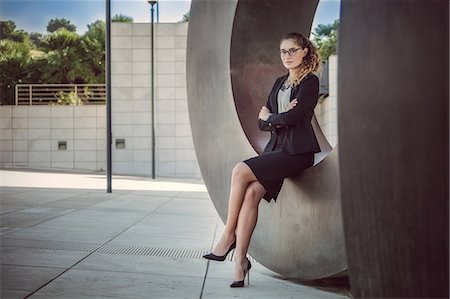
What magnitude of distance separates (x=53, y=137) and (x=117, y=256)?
1912 centimetres

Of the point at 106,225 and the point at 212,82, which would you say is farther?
the point at 106,225

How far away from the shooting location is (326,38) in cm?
3450

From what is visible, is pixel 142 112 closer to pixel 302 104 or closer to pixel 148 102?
pixel 148 102

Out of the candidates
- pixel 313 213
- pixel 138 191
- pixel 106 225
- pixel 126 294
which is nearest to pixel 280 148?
pixel 313 213

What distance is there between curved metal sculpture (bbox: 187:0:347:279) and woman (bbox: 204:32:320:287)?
0.19 meters

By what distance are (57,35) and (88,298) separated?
3647 centimetres

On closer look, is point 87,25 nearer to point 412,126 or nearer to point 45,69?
point 45,69

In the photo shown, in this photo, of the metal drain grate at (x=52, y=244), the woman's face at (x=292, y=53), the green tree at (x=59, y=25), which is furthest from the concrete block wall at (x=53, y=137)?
the woman's face at (x=292, y=53)

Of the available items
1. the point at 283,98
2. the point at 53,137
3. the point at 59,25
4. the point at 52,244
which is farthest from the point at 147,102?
the point at 59,25

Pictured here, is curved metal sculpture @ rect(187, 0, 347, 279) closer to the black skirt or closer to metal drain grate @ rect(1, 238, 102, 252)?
the black skirt

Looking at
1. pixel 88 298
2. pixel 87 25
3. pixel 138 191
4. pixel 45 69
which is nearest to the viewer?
pixel 88 298

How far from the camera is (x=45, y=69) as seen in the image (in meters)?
36.5

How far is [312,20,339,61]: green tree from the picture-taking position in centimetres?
3222

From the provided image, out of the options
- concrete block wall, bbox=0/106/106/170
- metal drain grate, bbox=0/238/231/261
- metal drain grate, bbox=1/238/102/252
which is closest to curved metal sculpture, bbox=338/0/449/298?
metal drain grate, bbox=0/238/231/261
